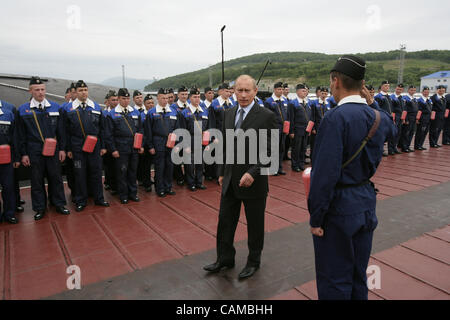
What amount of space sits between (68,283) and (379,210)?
13.3 feet

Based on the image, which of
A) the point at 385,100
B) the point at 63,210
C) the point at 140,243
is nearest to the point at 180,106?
the point at 63,210

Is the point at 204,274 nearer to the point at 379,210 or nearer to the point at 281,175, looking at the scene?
the point at 379,210

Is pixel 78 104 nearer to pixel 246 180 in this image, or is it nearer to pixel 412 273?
pixel 246 180

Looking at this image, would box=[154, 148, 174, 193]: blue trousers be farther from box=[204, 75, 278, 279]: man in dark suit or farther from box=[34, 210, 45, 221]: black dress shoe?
box=[204, 75, 278, 279]: man in dark suit

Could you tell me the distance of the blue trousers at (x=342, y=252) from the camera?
175 centimetres

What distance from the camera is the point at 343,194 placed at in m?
1.76

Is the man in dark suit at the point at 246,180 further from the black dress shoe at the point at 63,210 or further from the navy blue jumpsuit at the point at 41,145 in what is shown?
the navy blue jumpsuit at the point at 41,145

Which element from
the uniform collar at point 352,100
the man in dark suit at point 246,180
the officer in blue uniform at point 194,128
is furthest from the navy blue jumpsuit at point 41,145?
the uniform collar at point 352,100

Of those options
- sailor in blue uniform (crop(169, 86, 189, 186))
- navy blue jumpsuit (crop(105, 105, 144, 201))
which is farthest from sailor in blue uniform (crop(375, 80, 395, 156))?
navy blue jumpsuit (crop(105, 105, 144, 201))

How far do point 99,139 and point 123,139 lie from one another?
14.6 inches

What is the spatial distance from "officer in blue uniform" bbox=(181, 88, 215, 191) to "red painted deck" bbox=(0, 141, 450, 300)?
36 centimetres

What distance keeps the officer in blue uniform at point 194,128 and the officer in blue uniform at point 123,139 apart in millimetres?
952
